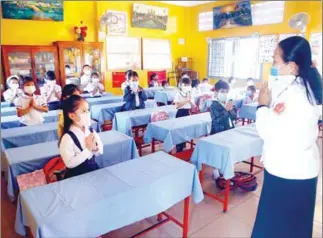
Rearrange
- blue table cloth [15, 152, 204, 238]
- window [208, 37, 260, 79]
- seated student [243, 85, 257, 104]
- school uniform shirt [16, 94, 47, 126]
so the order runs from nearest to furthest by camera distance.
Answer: blue table cloth [15, 152, 204, 238]
school uniform shirt [16, 94, 47, 126]
seated student [243, 85, 257, 104]
window [208, 37, 260, 79]

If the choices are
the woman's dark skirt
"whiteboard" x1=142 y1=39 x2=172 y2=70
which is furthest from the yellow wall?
the woman's dark skirt

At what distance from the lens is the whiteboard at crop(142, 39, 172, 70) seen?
27.0ft

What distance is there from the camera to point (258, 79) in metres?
7.33

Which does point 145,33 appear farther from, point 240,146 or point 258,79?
point 240,146

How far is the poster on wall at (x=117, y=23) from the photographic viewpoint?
726 cm

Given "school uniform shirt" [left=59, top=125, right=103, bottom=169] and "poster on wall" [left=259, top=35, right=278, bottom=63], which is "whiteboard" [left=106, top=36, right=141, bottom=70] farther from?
"school uniform shirt" [left=59, top=125, right=103, bottom=169]

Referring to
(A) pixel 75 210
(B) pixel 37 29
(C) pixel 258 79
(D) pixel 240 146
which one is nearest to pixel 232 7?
(C) pixel 258 79

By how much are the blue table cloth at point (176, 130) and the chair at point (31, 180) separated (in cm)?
144

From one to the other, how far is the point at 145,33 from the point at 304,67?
7.30 m

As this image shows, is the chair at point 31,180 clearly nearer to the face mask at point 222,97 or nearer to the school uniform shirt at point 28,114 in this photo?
the school uniform shirt at point 28,114

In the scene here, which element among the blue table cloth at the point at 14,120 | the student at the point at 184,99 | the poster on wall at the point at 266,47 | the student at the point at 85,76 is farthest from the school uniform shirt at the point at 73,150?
the poster on wall at the point at 266,47

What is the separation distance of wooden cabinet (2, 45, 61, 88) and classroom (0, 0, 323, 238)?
2 centimetres

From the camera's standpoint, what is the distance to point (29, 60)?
6.10 meters

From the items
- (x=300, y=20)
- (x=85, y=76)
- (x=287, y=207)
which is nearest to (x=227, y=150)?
(x=287, y=207)
